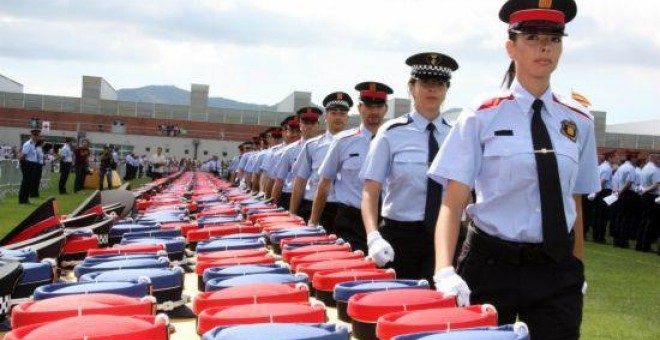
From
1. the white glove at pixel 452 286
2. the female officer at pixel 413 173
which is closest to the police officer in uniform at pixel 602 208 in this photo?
the female officer at pixel 413 173

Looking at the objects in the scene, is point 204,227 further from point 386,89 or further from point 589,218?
point 589,218

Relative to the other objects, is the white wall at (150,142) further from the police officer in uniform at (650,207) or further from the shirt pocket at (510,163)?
the shirt pocket at (510,163)

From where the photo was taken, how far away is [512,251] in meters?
2.92

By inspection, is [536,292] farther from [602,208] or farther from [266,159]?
[602,208]

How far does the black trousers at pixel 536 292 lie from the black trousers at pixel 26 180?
58.8 ft

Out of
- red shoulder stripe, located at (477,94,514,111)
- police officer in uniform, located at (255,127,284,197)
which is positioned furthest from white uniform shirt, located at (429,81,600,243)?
police officer in uniform, located at (255,127,284,197)

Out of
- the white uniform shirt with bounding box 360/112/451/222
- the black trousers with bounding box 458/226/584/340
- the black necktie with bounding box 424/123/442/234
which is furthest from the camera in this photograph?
the white uniform shirt with bounding box 360/112/451/222

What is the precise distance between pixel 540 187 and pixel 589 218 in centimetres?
1658

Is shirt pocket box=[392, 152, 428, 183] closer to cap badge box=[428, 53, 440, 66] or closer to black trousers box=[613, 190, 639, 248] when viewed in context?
cap badge box=[428, 53, 440, 66]

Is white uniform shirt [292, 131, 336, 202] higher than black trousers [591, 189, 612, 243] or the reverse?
higher

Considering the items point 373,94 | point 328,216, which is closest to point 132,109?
point 328,216

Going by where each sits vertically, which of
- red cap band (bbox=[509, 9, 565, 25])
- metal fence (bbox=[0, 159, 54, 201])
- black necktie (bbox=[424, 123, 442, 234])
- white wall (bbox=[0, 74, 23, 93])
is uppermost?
white wall (bbox=[0, 74, 23, 93])

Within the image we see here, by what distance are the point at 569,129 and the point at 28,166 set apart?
727 inches

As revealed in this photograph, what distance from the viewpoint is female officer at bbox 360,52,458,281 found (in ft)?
14.3
